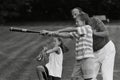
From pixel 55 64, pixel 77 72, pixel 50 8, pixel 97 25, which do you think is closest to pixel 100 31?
pixel 97 25

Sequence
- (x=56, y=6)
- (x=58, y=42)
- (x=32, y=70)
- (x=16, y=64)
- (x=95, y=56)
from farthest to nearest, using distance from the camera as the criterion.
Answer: (x=56, y=6)
(x=16, y=64)
(x=32, y=70)
(x=58, y=42)
(x=95, y=56)

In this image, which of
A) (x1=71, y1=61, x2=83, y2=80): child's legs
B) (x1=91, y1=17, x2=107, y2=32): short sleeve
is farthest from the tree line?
(x1=71, y1=61, x2=83, y2=80): child's legs

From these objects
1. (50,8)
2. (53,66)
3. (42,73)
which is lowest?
(50,8)

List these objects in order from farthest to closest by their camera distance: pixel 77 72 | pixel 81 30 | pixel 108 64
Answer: pixel 108 64 < pixel 77 72 < pixel 81 30

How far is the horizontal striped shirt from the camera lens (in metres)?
8.04

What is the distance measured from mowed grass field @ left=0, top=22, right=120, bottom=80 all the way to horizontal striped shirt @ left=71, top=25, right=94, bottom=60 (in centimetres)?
450

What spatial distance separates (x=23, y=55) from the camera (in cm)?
1814

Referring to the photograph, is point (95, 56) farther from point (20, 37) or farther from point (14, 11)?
point (14, 11)

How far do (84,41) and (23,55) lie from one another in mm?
10213

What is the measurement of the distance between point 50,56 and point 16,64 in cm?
570

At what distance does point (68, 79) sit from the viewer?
12648 millimetres

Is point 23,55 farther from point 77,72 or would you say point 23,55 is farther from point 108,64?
point 77,72

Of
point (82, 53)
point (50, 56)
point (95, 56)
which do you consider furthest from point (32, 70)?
point (82, 53)

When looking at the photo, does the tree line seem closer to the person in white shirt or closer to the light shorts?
the person in white shirt
